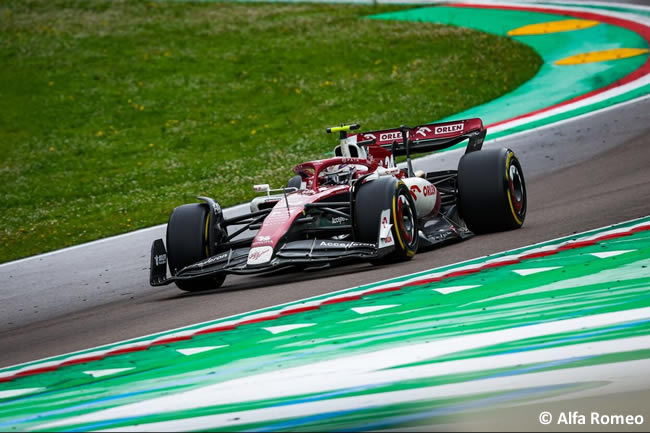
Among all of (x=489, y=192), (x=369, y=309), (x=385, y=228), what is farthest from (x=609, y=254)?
(x=489, y=192)

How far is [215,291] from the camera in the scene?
9.25 m

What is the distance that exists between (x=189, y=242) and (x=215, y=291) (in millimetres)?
538

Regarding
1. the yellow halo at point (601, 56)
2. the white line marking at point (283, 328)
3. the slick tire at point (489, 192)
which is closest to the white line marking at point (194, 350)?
the white line marking at point (283, 328)

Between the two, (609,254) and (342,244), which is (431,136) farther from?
(609,254)

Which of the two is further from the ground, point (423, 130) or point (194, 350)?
point (423, 130)

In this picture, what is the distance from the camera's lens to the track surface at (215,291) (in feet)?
26.1

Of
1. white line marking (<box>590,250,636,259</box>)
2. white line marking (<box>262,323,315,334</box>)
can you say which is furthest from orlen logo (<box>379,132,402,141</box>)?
white line marking (<box>262,323,315,334</box>)

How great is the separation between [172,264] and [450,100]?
39.7 feet

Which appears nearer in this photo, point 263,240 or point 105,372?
point 105,372

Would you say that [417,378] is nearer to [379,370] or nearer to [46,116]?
[379,370]

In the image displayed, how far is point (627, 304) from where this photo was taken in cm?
596

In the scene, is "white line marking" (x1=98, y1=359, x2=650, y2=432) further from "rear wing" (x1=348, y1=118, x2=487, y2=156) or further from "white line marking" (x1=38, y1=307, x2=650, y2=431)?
"rear wing" (x1=348, y1=118, x2=487, y2=156)

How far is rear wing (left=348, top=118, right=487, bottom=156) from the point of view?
36.0ft

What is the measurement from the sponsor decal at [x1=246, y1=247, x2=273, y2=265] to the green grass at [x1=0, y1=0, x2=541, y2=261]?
5104mm
